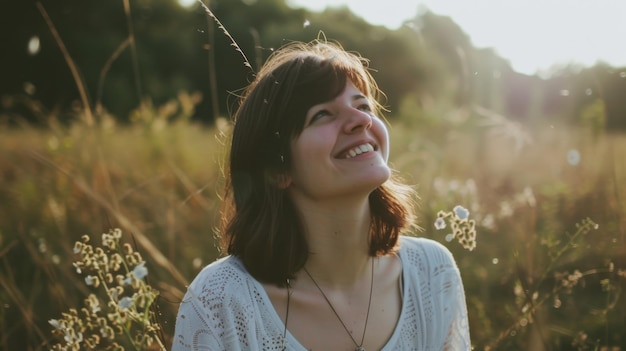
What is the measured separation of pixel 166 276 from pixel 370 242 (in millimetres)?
1283

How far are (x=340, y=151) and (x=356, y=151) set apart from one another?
52mm

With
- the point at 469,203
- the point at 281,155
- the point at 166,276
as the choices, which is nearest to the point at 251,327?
the point at 281,155

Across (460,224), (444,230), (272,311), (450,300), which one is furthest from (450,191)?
(272,311)

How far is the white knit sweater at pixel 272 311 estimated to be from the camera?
2.15 metres

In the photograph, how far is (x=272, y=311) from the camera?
2254 millimetres

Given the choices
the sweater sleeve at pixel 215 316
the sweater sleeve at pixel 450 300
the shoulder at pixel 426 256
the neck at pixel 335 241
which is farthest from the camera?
the shoulder at pixel 426 256

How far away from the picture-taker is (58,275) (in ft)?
11.9

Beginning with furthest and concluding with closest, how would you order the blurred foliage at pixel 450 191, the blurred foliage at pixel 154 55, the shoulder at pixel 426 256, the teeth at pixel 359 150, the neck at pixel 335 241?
the blurred foliage at pixel 154 55 < the blurred foliage at pixel 450 191 < the shoulder at pixel 426 256 < the neck at pixel 335 241 < the teeth at pixel 359 150

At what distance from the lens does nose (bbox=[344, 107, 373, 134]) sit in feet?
7.42

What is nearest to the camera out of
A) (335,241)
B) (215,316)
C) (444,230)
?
(215,316)

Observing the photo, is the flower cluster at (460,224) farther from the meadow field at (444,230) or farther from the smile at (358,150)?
the smile at (358,150)

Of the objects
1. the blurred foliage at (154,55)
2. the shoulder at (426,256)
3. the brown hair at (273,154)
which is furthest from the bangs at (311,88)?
the blurred foliage at (154,55)

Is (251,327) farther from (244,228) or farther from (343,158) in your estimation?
(343,158)

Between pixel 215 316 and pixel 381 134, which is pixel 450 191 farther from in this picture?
pixel 215 316
